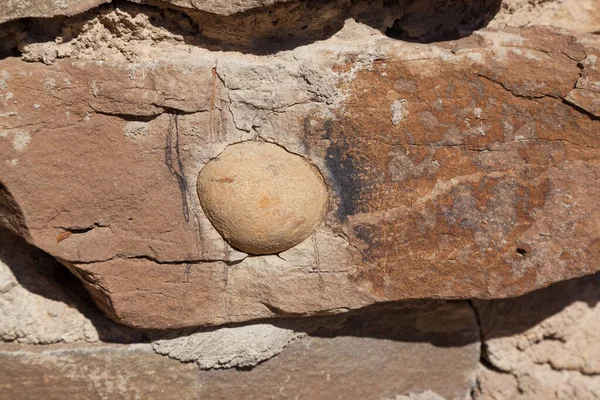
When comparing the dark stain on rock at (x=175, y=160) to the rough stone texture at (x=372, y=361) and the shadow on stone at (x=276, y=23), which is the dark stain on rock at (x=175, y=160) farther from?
the rough stone texture at (x=372, y=361)

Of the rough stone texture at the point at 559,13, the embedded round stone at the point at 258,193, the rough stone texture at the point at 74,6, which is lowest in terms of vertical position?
the embedded round stone at the point at 258,193

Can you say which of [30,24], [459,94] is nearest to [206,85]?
[30,24]

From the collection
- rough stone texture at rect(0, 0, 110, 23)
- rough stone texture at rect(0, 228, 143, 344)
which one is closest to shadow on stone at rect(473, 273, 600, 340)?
rough stone texture at rect(0, 228, 143, 344)

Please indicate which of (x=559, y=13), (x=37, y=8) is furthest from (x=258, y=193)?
(x=559, y=13)

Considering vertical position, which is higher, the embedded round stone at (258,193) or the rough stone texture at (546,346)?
the embedded round stone at (258,193)

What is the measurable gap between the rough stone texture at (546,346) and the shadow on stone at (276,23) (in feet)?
3.25

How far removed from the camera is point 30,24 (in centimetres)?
144

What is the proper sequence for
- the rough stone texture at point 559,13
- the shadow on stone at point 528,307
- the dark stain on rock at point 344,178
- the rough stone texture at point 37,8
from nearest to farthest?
1. the rough stone texture at point 37,8
2. the dark stain on rock at point 344,178
3. the rough stone texture at point 559,13
4. the shadow on stone at point 528,307

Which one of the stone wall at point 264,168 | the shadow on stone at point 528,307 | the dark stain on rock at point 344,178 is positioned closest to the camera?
the stone wall at point 264,168

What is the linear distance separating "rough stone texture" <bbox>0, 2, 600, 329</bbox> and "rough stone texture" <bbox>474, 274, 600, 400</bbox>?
452 millimetres

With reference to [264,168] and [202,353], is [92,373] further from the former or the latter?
[264,168]

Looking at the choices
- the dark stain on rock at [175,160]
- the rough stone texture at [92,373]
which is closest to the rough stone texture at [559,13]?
the dark stain on rock at [175,160]

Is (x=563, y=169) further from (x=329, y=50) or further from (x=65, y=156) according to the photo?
(x=65, y=156)

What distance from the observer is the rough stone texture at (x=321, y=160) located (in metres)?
1.49
